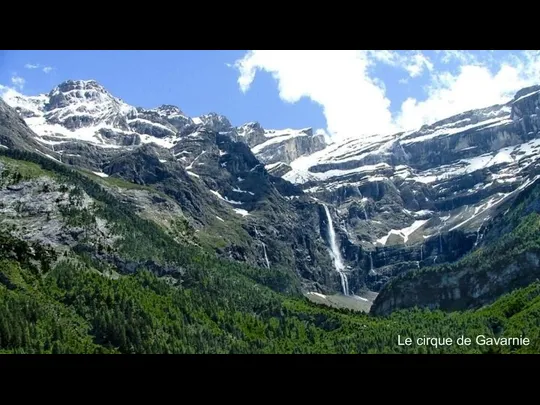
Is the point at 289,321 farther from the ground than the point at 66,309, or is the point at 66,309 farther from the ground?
the point at 66,309
